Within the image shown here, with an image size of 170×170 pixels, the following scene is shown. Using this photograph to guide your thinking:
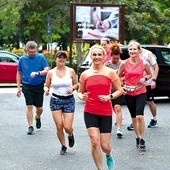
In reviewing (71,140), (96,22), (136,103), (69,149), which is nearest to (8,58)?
(96,22)

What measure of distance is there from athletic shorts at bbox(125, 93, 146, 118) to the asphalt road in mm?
621

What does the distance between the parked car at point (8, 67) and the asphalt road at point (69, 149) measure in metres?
10.3

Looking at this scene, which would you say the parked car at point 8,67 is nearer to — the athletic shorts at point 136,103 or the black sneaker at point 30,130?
the black sneaker at point 30,130

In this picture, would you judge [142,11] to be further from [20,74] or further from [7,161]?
[7,161]

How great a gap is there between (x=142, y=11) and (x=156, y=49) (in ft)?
70.1

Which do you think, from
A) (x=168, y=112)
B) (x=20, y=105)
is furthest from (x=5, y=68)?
(x=168, y=112)

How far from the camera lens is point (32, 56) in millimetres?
11141

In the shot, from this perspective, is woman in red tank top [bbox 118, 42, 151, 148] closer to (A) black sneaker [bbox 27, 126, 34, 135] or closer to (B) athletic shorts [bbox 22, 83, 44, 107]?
(B) athletic shorts [bbox 22, 83, 44, 107]

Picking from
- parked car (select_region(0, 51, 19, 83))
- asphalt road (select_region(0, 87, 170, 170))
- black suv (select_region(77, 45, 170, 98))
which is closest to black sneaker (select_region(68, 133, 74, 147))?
asphalt road (select_region(0, 87, 170, 170))

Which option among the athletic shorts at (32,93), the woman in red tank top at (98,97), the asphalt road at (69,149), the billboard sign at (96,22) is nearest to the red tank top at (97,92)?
the woman in red tank top at (98,97)

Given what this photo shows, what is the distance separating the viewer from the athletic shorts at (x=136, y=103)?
31.5 ft

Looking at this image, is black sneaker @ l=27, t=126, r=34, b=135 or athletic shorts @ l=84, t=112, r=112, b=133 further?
black sneaker @ l=27, t=126, r=34, b=135

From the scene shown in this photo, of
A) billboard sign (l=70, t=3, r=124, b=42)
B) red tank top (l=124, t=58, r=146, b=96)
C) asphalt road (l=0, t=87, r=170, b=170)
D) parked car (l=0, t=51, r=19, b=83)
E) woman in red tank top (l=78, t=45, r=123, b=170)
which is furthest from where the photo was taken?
parked car (l=0, t=51, r=19, b=83)

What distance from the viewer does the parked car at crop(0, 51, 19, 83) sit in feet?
79.4
